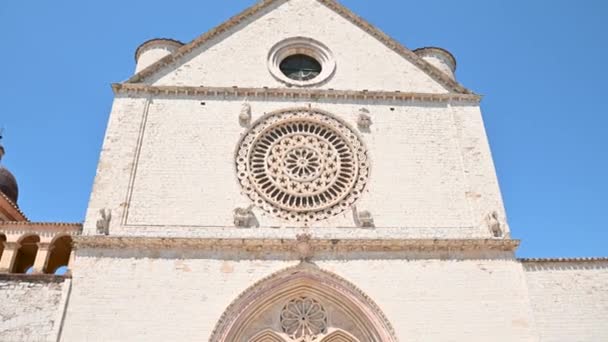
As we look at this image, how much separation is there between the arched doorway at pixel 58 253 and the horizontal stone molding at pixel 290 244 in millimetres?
2286

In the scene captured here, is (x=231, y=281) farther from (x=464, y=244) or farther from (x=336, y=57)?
(x=336, y=57)

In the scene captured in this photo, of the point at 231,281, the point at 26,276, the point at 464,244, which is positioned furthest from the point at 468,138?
the point at 26,276

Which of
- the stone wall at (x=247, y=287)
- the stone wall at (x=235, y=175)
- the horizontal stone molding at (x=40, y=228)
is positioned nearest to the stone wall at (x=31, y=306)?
the stone wall at (x=247, y=287)

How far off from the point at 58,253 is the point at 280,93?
676 cm

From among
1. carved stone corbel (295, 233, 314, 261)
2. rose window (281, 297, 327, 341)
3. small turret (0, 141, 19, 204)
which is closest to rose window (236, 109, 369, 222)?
carved stone corbel (295, 233, 314, 261)

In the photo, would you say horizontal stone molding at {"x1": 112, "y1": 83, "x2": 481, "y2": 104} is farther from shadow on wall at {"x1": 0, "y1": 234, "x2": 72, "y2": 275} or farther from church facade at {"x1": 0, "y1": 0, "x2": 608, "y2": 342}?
shadow on wall at {"x1": 0, "y1": 234, "x2": 72, "y2": 275}

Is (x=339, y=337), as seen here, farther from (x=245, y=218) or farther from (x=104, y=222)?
(x=104, y=222)

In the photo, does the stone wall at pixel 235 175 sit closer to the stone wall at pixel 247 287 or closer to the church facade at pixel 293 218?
the church facade at pixel 293 218

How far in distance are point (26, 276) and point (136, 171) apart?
2.76m

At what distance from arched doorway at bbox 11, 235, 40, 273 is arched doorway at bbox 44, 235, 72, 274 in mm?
400

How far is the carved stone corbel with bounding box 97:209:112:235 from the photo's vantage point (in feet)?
33.0

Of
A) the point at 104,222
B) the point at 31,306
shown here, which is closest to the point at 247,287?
the point at 104,222

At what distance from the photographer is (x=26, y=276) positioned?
9.61 m

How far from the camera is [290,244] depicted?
396 inches
